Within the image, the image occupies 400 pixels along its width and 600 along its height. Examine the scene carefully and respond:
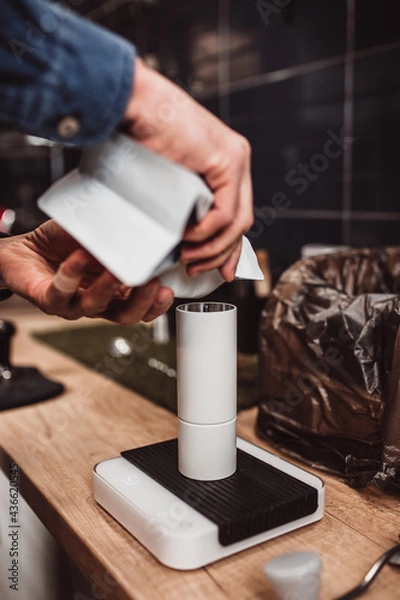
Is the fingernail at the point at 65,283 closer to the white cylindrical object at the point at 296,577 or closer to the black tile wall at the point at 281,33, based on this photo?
the white cylindrical object at the point at 296,577

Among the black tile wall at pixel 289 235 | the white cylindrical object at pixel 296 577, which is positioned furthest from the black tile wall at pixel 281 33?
the white cylindrical object at pixel 296 577

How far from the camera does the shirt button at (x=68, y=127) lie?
579mm

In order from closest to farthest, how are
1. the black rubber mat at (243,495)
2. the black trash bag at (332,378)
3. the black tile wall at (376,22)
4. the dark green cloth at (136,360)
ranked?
the black rubber mat at (243,495)
the black trash bag at (332,378)
the dark green cloth at (136,360)
the black tile wall at (376,22)

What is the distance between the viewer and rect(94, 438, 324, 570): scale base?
64 cm

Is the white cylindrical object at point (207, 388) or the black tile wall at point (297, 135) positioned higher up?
the black tile wall at point (297, 135)

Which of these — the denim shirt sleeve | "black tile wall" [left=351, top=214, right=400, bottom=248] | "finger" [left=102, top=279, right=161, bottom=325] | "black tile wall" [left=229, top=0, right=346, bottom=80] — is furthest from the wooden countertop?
"black tile wall" [left=229, top=0, right=346, bottom=80]

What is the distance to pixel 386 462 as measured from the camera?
0.78 meters

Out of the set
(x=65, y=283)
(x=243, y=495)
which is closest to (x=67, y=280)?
(x=65, y=283)

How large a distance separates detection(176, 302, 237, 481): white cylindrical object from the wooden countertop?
0.37 ft

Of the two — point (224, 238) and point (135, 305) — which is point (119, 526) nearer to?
point (135, 305)

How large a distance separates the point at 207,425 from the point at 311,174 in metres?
1.14

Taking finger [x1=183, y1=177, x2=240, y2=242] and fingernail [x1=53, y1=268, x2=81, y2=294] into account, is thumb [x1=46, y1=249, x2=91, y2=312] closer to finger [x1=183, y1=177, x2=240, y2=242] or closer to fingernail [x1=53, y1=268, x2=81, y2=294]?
fingernail [x1=53, y1=268, x2=81, y2=294]

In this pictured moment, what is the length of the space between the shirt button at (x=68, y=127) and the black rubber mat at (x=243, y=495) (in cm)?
43

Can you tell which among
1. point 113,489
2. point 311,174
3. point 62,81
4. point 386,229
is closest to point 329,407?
point 113,489
